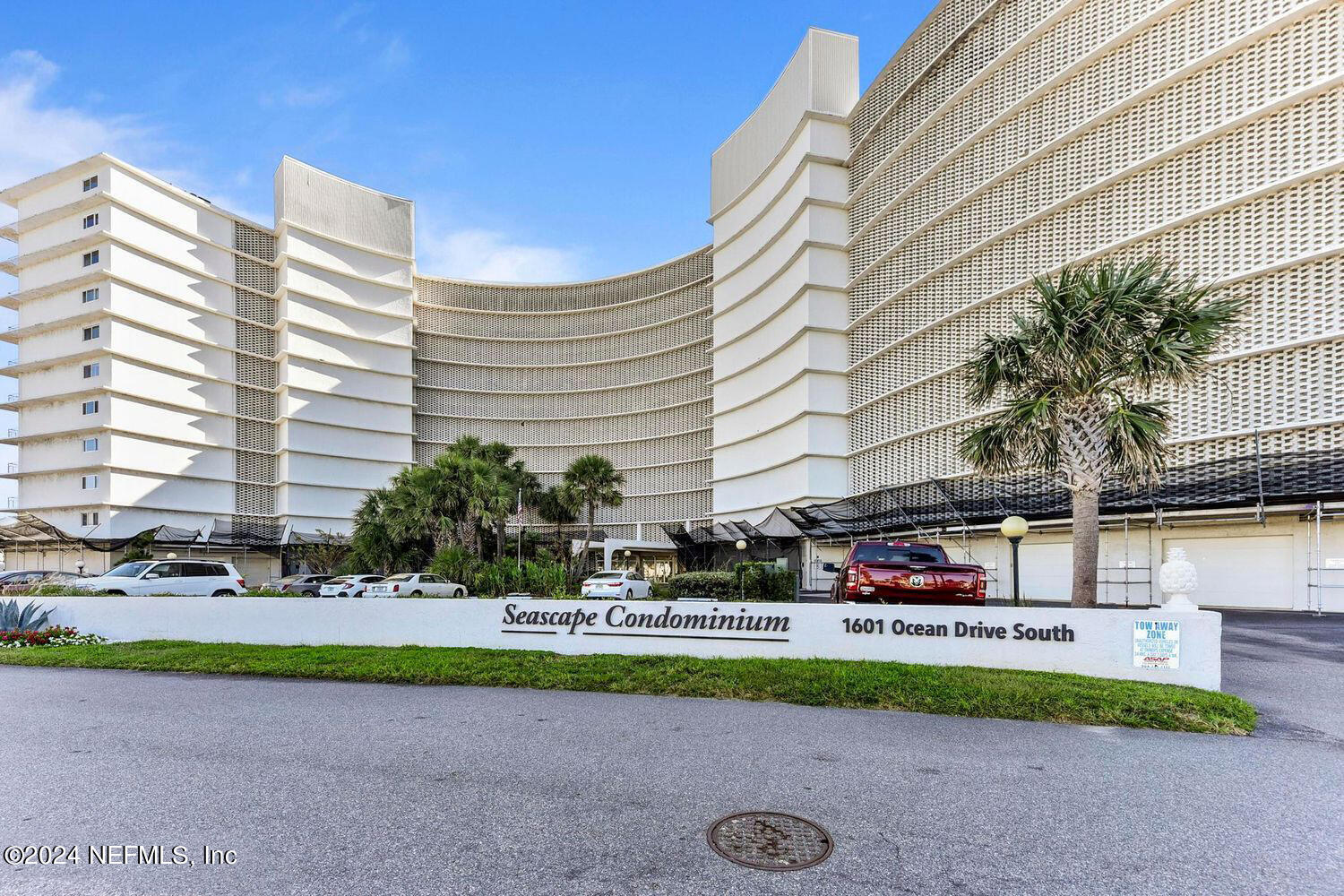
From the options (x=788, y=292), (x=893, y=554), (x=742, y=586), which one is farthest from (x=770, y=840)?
(x=788, y=292)

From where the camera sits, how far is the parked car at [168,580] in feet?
70.7

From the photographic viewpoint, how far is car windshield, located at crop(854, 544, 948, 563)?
12414 millimetres

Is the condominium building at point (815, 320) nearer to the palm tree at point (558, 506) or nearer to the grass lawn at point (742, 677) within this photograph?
the palm tree at point (558, 506)

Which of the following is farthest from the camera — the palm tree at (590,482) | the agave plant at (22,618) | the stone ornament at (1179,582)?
the palm tree at (590,482)

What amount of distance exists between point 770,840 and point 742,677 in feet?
17.0

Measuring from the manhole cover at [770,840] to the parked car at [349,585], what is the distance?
85.8ft

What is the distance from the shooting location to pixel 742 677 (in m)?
9.66

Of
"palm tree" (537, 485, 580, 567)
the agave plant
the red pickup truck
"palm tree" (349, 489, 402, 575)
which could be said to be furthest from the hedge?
"palm tree" (537, 485, 580, 567)

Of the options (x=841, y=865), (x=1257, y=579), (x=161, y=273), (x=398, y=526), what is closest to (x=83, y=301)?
(x=161, y=273)

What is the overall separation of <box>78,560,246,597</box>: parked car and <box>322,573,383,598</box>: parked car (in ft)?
10.7

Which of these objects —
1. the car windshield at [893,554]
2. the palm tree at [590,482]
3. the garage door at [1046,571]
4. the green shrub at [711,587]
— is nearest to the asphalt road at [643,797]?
the car windshield at [893,554]

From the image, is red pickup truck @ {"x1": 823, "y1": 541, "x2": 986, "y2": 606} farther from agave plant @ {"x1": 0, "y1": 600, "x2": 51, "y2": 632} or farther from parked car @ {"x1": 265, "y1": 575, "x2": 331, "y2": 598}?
parked car @ {"x1": 265, "y1": 575, "x2": 331, "y2": 598}

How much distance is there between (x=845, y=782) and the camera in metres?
5.65

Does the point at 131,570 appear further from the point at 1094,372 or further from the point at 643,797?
the point at 1094,372
